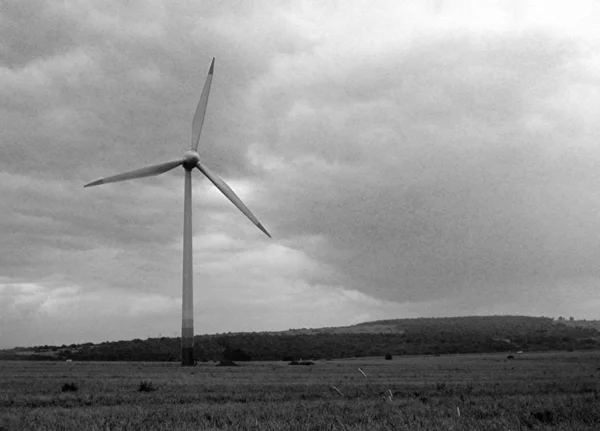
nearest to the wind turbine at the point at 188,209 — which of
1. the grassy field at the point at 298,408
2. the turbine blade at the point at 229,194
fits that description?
the turbine blade at the point at 229,194

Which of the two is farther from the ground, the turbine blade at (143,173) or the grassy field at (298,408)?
the turbine blade at (143,173)

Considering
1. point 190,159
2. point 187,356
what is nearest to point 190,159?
point 190,159

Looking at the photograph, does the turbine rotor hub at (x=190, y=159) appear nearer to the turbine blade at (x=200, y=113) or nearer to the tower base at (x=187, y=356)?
the turbine blade at (x=200, y=113)

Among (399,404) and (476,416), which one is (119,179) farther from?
(476,416)

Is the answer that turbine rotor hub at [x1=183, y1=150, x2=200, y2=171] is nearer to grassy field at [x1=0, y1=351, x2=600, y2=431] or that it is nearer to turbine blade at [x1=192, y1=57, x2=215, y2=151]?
turbine blade at [x1=192, y1=57, x2=215, y2=151]

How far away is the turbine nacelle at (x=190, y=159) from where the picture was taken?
101438mm

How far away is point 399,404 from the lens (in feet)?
111

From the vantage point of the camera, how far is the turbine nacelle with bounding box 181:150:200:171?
10144cm

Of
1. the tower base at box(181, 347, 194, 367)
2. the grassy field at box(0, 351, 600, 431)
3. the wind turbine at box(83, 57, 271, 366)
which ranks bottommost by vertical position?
the grassy field at box(0, 351, 600, 431)

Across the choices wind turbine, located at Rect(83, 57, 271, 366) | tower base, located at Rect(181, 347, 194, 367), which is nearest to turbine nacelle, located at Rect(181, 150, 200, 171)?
wind turbine, located at Rect(83, 57, 271, 366)

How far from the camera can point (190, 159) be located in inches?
3996

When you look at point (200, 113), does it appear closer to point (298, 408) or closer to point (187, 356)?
point (187, 356)

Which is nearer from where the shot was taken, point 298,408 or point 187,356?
point 298,408

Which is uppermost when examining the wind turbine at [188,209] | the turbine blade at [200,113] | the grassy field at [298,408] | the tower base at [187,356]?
the turbine blade at [200,113]
